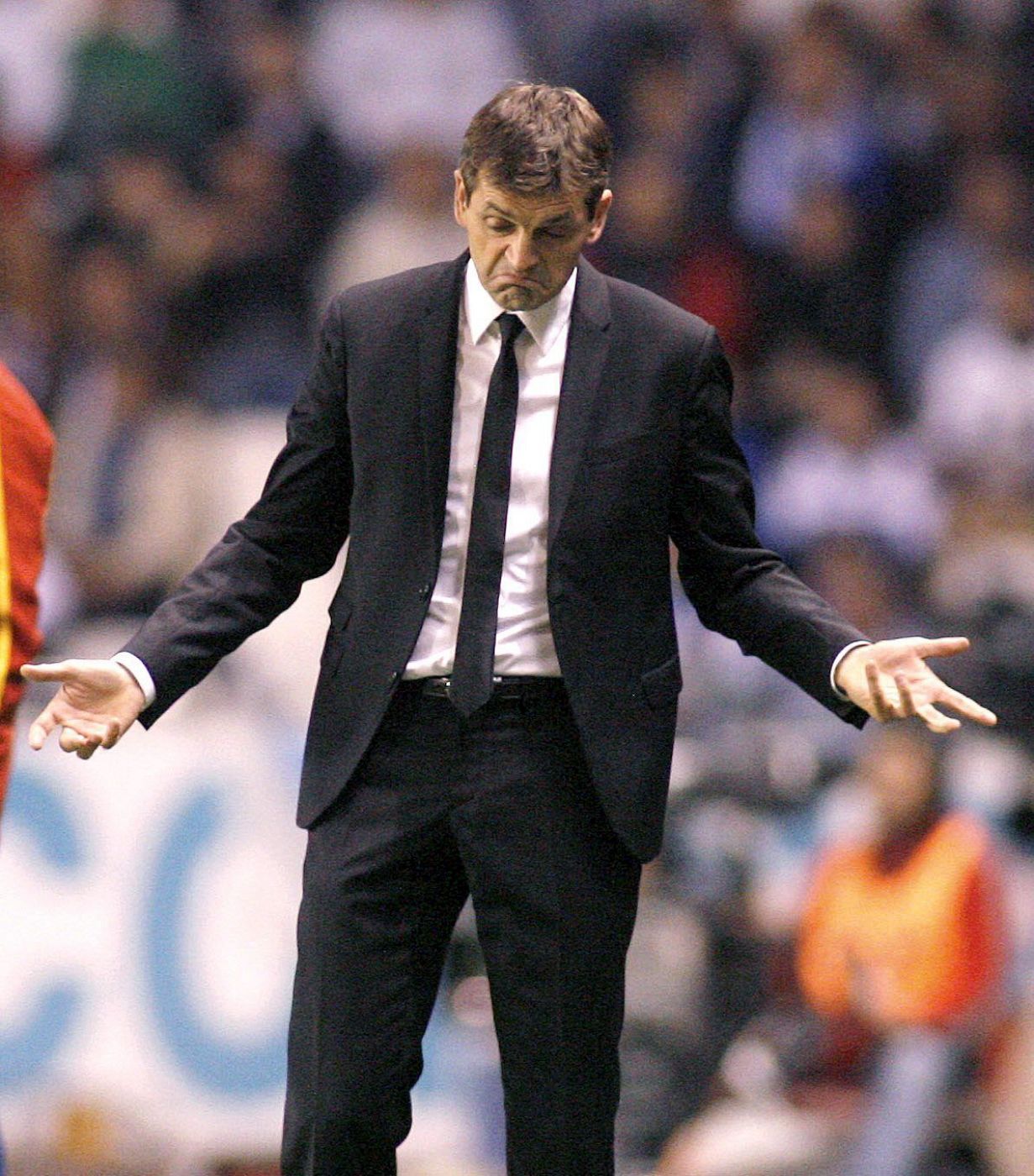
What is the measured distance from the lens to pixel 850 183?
8688mm

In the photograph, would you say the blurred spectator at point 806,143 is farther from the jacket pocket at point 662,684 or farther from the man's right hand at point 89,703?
the man's right hand at point 89,703

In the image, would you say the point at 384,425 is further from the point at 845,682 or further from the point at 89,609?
the point at 89,609

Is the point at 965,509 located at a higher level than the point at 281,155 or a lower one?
lower

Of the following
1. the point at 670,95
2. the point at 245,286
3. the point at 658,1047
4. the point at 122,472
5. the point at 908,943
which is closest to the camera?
the point at 658,1047

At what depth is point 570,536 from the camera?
126 inches

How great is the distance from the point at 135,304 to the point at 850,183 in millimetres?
2708

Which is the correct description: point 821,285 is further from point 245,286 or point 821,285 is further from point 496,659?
point 496,659

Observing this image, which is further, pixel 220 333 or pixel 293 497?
pixel 220 333

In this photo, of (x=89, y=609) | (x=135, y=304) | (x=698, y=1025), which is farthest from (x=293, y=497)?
(x=135, y=304)

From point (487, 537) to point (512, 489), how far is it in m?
0.08

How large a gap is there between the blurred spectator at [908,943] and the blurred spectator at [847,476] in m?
1.71

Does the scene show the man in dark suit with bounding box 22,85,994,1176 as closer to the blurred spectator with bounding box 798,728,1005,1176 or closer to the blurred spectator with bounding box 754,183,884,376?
the blurred spectator with bounding box 798,728,1005,1176

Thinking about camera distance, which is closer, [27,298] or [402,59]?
[27,298]

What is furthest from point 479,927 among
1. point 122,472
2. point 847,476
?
point 847,476
